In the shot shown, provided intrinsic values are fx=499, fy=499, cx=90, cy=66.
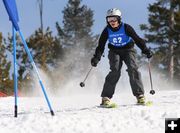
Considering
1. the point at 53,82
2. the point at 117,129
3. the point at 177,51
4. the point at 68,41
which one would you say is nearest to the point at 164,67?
the point at 177,51

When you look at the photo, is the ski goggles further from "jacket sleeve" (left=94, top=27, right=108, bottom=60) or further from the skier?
"jacket sleeve" (left=94, top=27, right=108, bottom=60)

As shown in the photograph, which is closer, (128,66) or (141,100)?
(141,100)

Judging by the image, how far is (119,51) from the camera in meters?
9.38

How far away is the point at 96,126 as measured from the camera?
6805 millimetres

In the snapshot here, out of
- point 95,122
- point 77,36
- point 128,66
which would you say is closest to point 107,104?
point 128,66

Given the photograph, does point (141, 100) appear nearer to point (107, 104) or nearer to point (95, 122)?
point (107, 104)

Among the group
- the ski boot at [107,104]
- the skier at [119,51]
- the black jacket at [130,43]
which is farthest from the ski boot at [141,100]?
the black jacket at [130,43]

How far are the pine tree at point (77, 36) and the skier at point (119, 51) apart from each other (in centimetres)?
4162

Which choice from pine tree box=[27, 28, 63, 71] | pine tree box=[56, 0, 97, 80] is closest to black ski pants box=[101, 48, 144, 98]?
pine tree box=[27, 28, 63, 71]

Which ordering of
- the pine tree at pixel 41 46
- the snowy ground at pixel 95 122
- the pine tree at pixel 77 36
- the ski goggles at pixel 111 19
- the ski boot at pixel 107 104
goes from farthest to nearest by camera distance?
the pine tree at pixel 77 36
the pine tree at pixel 41 46
the ski goggles at pixel 111 19
the ski boot at pixel 107 104
the snowy ground at pixel 95 122

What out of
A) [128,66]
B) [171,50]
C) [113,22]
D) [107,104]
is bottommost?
[107,104]

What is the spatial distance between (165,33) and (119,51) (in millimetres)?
34109

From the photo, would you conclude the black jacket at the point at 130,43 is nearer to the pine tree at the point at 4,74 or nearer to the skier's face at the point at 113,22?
the skier's face at the point at 113,22

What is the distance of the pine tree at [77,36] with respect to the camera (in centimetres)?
5297
